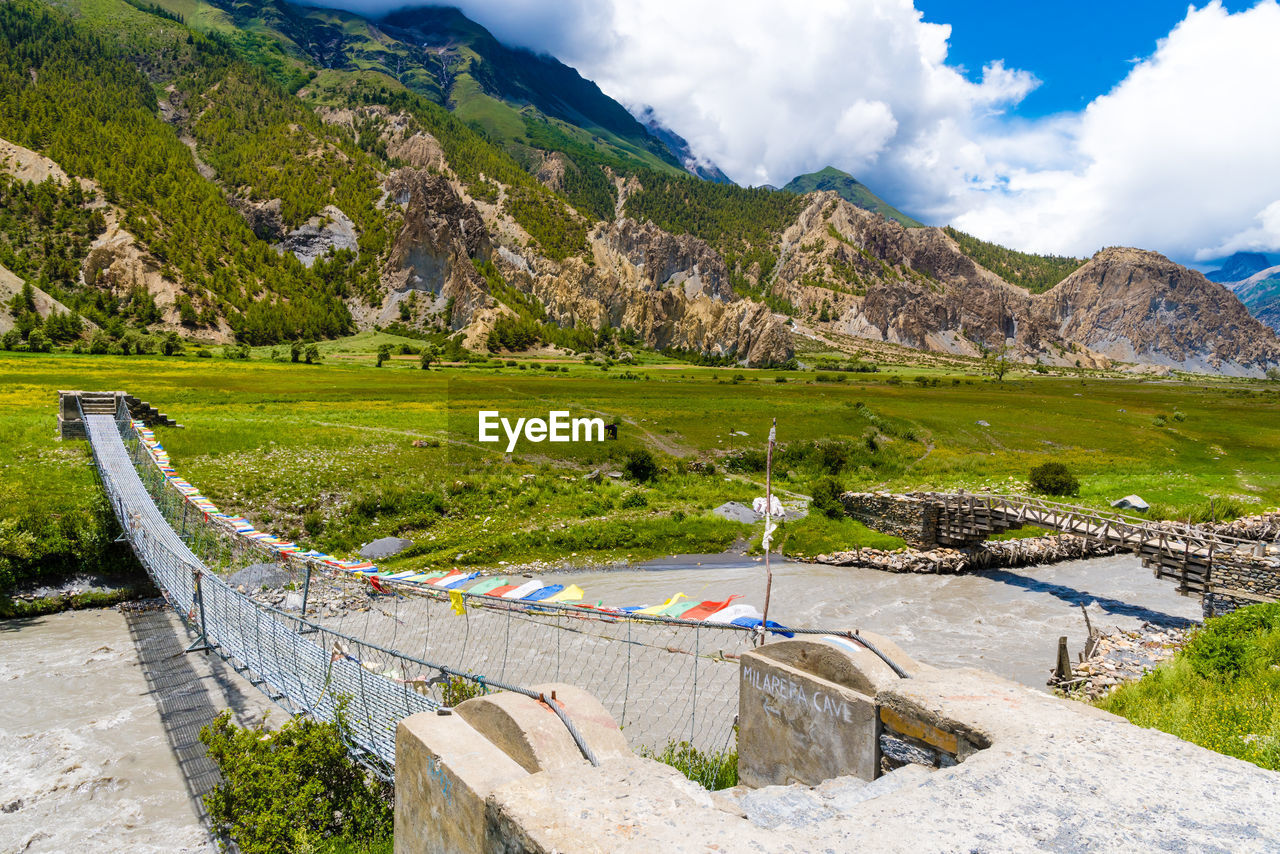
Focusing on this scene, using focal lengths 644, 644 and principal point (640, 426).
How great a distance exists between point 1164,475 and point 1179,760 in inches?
2141

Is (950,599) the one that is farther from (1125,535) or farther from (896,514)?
(896,514)

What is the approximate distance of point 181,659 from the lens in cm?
1861

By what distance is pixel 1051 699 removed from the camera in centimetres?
618

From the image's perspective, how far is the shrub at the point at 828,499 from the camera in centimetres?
3738

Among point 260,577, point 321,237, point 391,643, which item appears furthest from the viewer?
point 321,237

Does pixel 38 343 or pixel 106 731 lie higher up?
pixel 38 343

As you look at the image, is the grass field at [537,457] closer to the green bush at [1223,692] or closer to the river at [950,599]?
the river at [950,599]

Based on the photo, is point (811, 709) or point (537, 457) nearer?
point (811, 709)

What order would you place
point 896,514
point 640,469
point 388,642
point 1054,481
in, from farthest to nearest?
point 640,469 → point 1054,481 → point 896,514 → point 388,642

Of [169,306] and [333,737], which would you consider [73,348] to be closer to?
[169,306]

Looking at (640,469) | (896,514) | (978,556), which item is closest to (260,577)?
(640,469)

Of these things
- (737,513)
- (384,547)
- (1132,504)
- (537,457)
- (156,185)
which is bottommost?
(384,547)

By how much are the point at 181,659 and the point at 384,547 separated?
1115cm

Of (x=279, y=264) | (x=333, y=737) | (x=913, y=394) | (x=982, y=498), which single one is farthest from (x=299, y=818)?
(x=279, y=264)
